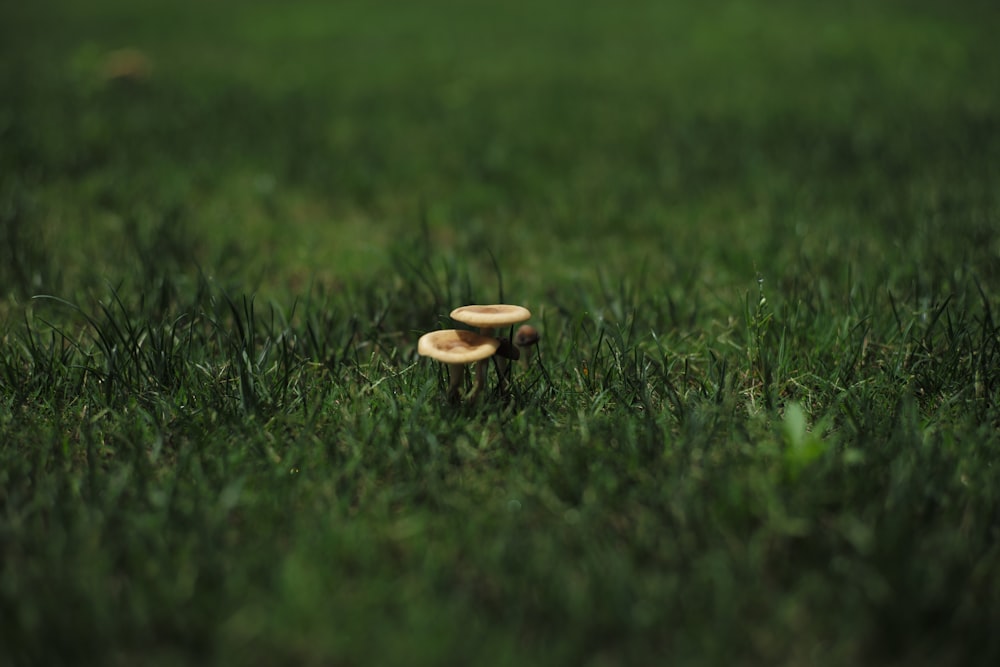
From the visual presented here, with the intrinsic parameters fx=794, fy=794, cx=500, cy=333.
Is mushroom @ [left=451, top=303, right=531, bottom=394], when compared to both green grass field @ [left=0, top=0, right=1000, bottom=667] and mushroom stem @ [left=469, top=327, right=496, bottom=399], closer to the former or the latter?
mushroom stem @ [left=469, top=327, right=496, bottom=399]

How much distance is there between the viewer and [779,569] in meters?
1.92

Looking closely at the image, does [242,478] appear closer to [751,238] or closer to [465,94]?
[751,238]

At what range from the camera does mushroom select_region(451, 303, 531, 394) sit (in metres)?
2.33

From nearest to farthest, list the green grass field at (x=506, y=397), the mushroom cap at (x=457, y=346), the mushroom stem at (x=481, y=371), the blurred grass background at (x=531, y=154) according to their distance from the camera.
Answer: the green grass field at (x=506, y=397) → the mushroom cap at (x=457, y=346) → the mushroom stem at (x=481, y=371) → the blurred grass background at (x=531, y=154)

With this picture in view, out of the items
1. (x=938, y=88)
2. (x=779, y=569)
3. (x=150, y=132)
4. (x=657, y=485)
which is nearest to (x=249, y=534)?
(x=657, y=485)

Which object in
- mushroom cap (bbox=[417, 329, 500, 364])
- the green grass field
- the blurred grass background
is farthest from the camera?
the blurred grass background

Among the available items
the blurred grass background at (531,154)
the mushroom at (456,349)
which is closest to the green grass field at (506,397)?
the blurred grass background at (531,154)

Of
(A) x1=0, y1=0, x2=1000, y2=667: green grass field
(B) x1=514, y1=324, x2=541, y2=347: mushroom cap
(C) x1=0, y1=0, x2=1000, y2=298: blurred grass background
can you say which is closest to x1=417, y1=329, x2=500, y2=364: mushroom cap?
(B) x1=514, y1=324, x2=541, y2=347: mushroom cap

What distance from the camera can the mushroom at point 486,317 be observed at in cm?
233

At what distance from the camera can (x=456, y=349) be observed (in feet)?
7.84

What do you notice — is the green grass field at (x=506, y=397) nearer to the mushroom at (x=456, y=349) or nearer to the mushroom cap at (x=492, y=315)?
the mushroom at (x=456, y=349)

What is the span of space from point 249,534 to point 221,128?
208 inches

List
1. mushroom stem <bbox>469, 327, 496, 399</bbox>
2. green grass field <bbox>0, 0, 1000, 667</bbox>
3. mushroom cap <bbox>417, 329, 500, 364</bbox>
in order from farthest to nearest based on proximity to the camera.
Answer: mushroom stem <bbox>469, 327, 496, 399</bbox> → mushroom cap <bbox>417, 329, 500, 364</bbox> → green grass field <bbox>0, 0, 1000, 667</bbox>

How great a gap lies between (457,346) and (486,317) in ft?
Result: 0.51
